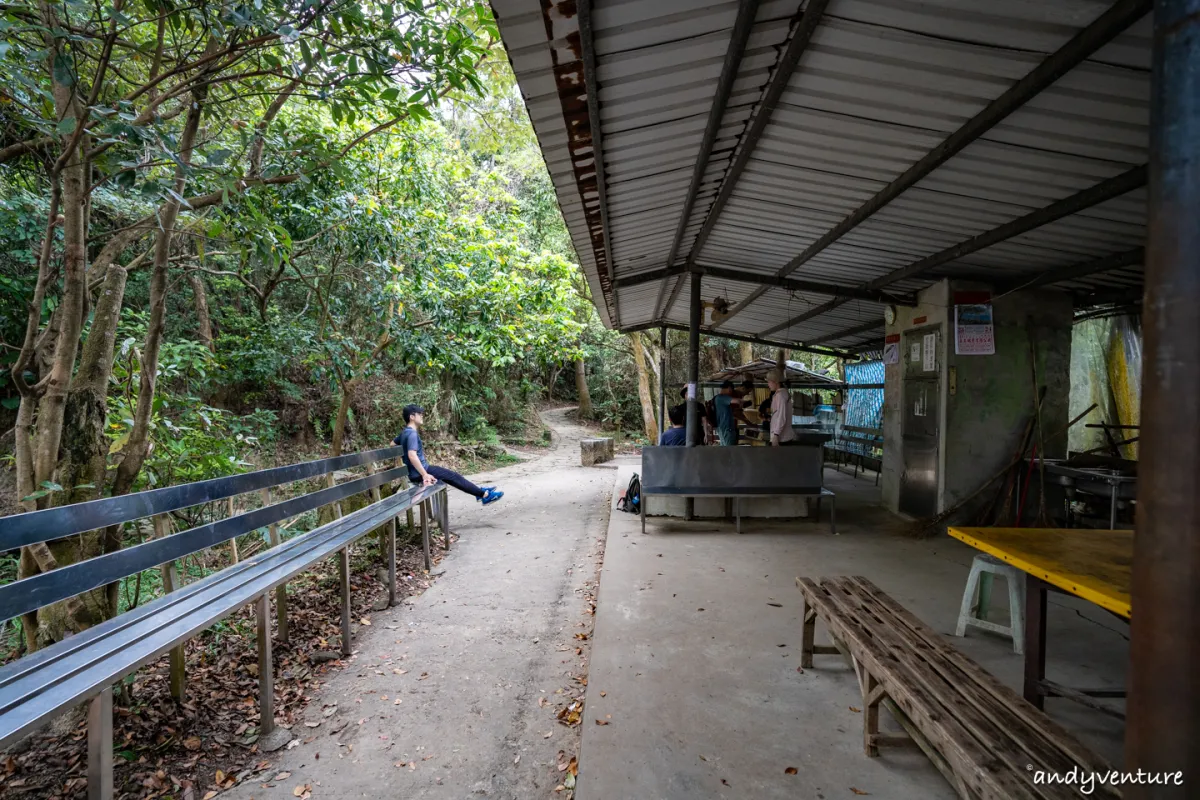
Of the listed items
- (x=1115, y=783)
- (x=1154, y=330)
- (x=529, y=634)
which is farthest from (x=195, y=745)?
(x=1154, y=330)

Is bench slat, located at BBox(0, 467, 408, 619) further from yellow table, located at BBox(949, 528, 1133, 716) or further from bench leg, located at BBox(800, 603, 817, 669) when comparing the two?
yellow table, located at BBox(949, 528, 1133, 716)

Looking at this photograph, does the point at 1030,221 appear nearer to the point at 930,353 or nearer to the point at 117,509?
Answer: the point at 930,353

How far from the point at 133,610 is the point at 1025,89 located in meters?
4.90

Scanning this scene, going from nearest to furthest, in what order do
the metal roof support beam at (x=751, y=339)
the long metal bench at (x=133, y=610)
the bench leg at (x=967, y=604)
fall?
the long metal bench at (x=133, y=610)
the bench leg at (x=967, y=604)
the metal roof support beam at (x=751, y=339)

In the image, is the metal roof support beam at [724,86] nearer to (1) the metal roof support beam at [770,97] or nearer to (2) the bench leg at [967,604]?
(1) the metal roof support beam at [770,97]

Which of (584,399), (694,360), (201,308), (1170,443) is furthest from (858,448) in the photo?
(584,399)

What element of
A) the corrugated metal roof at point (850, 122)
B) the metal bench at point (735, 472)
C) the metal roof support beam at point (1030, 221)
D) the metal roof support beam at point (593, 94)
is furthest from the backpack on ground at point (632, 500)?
the metal roof support beam at point (1030, 221)

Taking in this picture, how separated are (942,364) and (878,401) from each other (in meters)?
4.85

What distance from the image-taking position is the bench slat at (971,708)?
5.50ft

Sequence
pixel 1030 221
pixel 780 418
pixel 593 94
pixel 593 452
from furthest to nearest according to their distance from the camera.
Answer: pixel 593 452 < pixel 780 418 < pixel 1030 221 < pixel 593 94

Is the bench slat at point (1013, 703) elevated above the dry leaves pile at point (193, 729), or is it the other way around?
the bench slat at point (1013, 703)

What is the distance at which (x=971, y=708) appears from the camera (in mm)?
2004

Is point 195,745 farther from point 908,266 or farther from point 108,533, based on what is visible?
point 908,266

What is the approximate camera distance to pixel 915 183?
4004 mm
